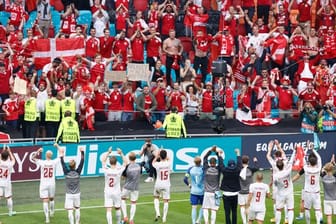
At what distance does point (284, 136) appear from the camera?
35000 mm

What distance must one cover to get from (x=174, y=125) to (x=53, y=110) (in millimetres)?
3960

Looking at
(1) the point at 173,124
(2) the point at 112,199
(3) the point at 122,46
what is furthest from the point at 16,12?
(2) the point at 112,199

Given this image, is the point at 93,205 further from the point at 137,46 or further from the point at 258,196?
the point at 137,46

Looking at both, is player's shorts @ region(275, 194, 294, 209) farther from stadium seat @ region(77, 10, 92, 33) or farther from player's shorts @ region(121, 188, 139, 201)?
stadium seat @ region(77, 10, 92, 33)

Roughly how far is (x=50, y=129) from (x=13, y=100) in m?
1.52

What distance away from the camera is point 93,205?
2942cm

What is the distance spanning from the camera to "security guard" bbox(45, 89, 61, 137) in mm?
32688

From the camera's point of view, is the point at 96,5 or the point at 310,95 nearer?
the point at 310,95

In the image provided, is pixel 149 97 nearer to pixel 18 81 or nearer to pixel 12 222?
pixel 18 81

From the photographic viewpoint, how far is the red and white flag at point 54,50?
3572 cm

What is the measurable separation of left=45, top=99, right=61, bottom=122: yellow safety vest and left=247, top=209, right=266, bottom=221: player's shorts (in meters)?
9.16

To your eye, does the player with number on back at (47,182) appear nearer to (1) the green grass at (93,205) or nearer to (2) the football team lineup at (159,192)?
(2) the football team lineup at (159,192)

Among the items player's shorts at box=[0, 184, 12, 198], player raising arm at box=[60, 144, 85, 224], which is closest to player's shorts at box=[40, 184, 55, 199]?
player's shorts at box=[0, 184, 12, 198]

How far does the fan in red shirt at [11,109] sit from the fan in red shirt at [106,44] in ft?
15.4
